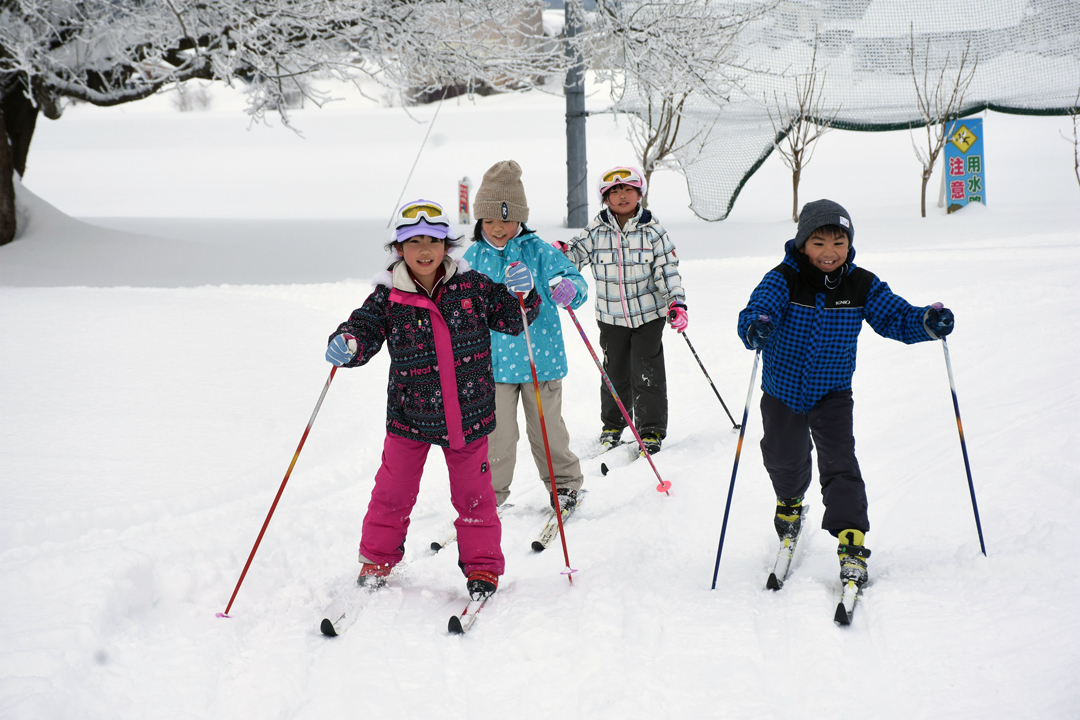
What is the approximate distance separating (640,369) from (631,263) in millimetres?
620

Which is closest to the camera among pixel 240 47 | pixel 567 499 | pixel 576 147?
pixel 567 499

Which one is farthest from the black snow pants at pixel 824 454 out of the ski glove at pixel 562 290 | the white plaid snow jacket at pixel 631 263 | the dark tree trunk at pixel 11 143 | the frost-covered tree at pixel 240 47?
the dark tree trunk at pixel 11 143

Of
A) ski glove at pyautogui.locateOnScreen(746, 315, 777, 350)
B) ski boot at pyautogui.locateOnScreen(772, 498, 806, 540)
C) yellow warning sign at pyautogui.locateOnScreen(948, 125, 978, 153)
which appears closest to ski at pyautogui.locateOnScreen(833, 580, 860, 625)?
ski boot at pyautogui.locateOnScreen(772, 498, 806, 540)

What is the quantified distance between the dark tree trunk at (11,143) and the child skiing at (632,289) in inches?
311

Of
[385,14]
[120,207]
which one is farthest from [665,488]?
→ [120,207]

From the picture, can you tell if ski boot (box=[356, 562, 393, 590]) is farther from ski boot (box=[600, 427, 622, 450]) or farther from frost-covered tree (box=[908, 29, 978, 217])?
frost-covered tree (box=[908, 29, 978, 217])

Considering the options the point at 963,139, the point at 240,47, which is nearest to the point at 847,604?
the point at 240,47

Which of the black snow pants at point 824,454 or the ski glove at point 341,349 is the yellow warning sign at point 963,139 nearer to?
the black snow pants at point 824,454

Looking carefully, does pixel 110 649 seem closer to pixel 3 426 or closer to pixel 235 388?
pixel 3 426

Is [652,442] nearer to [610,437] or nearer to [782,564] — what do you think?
[610,437]

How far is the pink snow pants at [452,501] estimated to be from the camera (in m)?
2.96

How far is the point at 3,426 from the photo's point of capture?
4.20m

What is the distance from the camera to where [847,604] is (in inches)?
106

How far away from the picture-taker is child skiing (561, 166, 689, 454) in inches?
171
